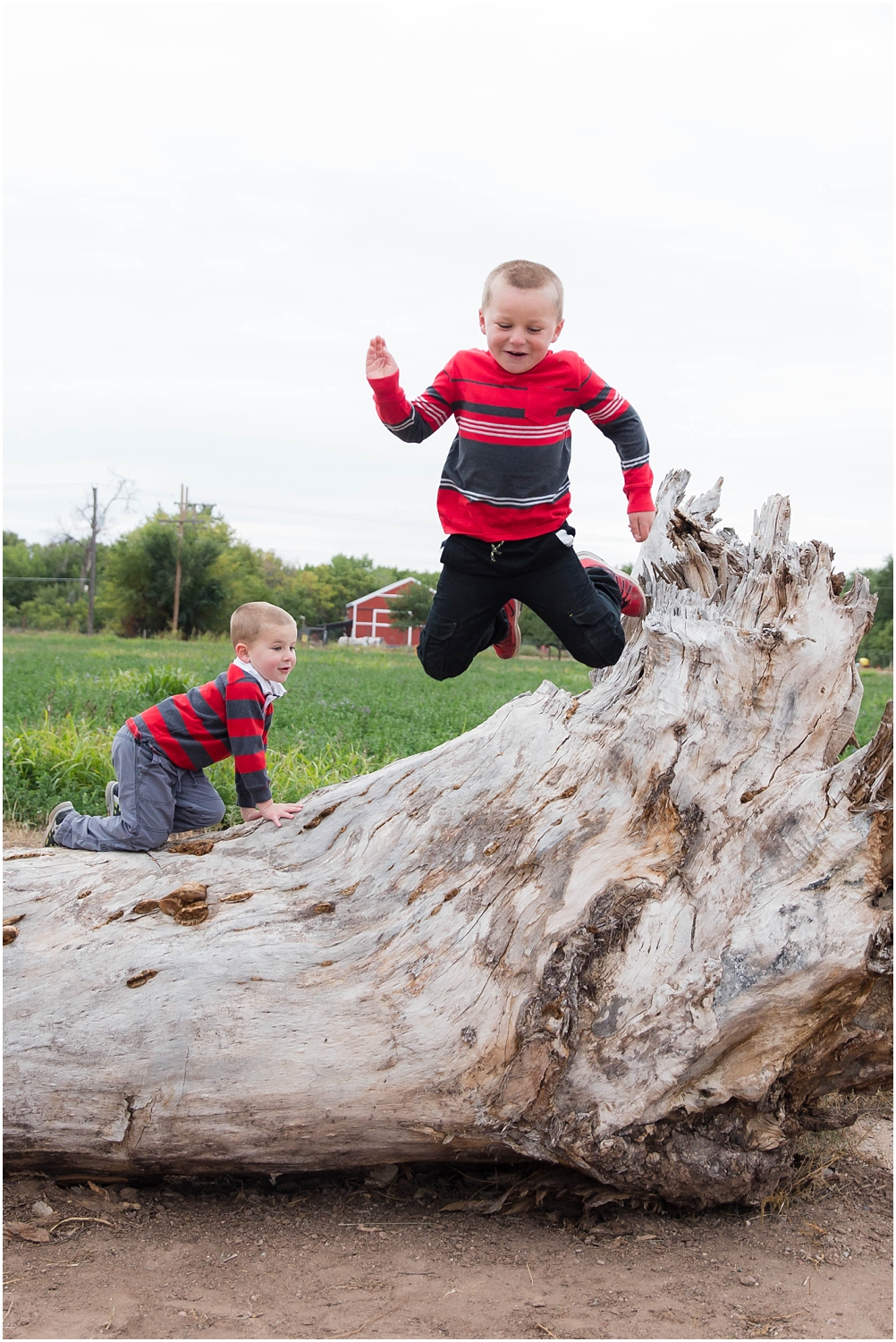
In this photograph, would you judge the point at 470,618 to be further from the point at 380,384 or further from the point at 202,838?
the point at 202,838

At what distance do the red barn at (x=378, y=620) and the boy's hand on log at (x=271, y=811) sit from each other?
36833 mm

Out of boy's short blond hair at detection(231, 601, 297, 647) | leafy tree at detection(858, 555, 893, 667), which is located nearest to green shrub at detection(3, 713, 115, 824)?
boy's short blond hair at detection(231, 601, 297, 647)

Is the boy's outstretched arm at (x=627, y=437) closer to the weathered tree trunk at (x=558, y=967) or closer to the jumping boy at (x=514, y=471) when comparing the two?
the jumping boy at (x=514, y=471)

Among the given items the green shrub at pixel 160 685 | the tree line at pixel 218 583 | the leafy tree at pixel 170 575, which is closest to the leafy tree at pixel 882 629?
the tree line at pixel 218 583

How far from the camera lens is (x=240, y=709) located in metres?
4.68

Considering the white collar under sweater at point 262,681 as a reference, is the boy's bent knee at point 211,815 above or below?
below

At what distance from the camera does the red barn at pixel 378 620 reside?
42.4 meters

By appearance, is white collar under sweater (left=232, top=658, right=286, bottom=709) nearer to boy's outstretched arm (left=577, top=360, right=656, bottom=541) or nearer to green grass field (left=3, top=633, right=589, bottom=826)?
boy's outstretched arm (left=577, top=360, right=656, bottom=541)

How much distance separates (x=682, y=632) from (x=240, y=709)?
2.07 m

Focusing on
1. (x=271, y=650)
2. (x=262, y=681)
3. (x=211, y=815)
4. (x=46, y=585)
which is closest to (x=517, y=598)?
(x=271, y=650)

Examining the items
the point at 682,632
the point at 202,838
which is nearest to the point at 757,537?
the point at 682,632

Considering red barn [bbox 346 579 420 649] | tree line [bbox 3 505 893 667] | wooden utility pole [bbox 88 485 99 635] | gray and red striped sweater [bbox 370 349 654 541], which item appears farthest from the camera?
wooden utility pole [bbox 88 485 99 635]

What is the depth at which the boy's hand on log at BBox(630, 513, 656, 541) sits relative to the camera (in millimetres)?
4336

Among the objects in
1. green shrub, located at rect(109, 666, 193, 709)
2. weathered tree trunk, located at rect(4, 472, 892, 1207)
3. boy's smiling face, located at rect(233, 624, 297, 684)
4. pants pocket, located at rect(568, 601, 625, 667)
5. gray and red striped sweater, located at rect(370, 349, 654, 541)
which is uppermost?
gray and red striped sweater, located at rect(370, 349, 654, 541)
